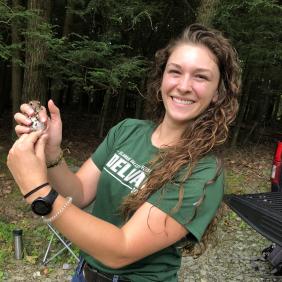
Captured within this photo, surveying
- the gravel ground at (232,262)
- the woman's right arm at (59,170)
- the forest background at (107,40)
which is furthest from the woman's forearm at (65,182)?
the forest background at (107,40)

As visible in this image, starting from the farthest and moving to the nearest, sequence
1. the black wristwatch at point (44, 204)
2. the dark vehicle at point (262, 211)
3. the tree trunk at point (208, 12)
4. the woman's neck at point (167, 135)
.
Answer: the tree trunk at point (208, 12) < the dark vehicle at point (262, 211) < the woman's neck at point (167, 135) < the black wristwatch at point (44, 204)

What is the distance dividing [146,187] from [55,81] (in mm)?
5846

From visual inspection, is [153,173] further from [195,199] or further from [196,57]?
[196,57]

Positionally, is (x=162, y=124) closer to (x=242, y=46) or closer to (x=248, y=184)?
(x=248, y=184)

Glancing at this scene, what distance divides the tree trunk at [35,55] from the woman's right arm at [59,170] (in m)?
4.16

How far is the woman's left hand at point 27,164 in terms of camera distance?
4.62ft

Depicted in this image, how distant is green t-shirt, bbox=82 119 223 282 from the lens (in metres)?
1.52

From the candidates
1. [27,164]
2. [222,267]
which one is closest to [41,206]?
[27,164]

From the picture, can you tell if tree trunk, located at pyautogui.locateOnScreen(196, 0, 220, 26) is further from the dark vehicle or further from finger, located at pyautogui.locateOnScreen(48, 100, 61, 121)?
finger, located at pyautogui.locateOnScreen(48, 100, 61, 121)

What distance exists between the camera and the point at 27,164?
142cm

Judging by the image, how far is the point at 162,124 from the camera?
Result: 1.97m

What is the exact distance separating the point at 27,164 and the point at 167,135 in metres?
0.70

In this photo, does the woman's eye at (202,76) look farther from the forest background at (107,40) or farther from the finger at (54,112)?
the forest background at (107,40)

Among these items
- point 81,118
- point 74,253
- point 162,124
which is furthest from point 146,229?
point 81,118
